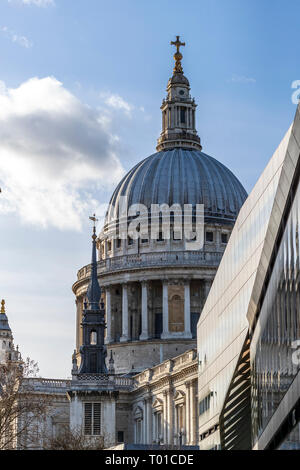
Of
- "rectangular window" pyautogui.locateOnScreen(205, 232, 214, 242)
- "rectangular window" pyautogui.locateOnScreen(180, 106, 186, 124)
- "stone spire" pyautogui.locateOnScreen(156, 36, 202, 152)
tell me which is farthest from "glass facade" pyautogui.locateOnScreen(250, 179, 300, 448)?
"rectangular window" pyautogui.locateOnScreen(180, 106, 186, 124)

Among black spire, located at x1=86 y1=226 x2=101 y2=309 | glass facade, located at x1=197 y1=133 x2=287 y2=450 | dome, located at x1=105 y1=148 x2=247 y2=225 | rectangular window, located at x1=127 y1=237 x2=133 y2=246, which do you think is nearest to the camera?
glass facade, located at x1=197 y1=133 x2=287 y2=450

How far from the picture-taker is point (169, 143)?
499ft

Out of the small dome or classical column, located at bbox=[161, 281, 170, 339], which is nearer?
classical column, located at bbox=[161, 281, 170, 339]

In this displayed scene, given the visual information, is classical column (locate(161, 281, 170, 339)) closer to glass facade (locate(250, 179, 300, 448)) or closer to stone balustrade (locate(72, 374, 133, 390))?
stone balustrade (locate(72, 374, 133, 390))

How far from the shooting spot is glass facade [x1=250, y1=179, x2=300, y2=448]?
41.6 meters

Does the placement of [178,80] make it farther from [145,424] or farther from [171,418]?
[171,418]

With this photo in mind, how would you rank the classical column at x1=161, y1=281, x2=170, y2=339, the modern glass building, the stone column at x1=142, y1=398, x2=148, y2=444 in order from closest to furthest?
the modern glass building, the stone column at x1=142, y1=398, x2=148, y2=444, the classical column at x1=161, y1=281, x2=170, y2=339

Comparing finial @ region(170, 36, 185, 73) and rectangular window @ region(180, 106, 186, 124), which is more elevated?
finial @ region(170, 36, 185, 73)

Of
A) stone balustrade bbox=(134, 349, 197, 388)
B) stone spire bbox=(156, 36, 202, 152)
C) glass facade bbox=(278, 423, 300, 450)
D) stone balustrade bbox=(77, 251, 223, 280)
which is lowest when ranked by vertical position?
glass facade bbox=(278, 423, 300, 450)

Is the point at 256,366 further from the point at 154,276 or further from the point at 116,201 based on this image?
the point at 116,201

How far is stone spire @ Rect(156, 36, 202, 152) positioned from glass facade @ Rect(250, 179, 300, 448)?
319 feet

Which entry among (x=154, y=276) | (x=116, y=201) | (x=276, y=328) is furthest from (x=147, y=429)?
(x=276, y=328)

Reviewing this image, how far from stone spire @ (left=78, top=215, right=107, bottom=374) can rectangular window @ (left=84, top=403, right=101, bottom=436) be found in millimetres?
5146
